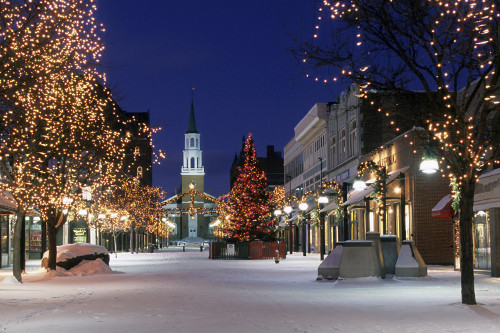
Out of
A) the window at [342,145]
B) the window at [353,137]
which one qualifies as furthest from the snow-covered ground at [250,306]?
the window at [342,145]

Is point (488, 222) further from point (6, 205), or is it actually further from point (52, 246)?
point (6, 205)

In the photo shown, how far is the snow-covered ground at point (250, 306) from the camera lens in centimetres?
1302

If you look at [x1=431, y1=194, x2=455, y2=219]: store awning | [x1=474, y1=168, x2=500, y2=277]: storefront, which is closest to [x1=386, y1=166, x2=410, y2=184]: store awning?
[x1=431, y1=194, x2=455, y2=219]: store awning

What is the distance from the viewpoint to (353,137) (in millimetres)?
57281

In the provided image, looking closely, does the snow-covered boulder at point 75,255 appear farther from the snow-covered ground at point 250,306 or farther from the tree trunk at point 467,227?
the tree trunk at point 467,227

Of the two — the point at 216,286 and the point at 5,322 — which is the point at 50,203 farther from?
the point at 5,322

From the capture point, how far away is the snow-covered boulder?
3294cm

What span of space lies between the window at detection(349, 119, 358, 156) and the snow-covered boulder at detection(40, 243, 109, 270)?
25.1m

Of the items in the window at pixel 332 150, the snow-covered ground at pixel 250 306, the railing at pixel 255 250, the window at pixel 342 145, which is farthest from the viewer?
the window at pixel 332 150

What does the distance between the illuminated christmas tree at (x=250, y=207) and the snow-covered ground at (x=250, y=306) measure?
30.3 meters

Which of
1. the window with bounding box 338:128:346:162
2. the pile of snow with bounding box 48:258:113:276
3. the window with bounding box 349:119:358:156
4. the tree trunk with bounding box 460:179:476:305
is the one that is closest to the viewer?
the tree trunk with bounding box 460:179:476:305

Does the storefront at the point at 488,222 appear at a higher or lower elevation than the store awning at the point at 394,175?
lower

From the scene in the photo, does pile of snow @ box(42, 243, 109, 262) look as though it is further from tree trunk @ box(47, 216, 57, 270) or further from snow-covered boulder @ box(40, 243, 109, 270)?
tree trunk @ box(47, 216, 57, 270)

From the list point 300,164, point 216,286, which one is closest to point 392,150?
point 216,286
